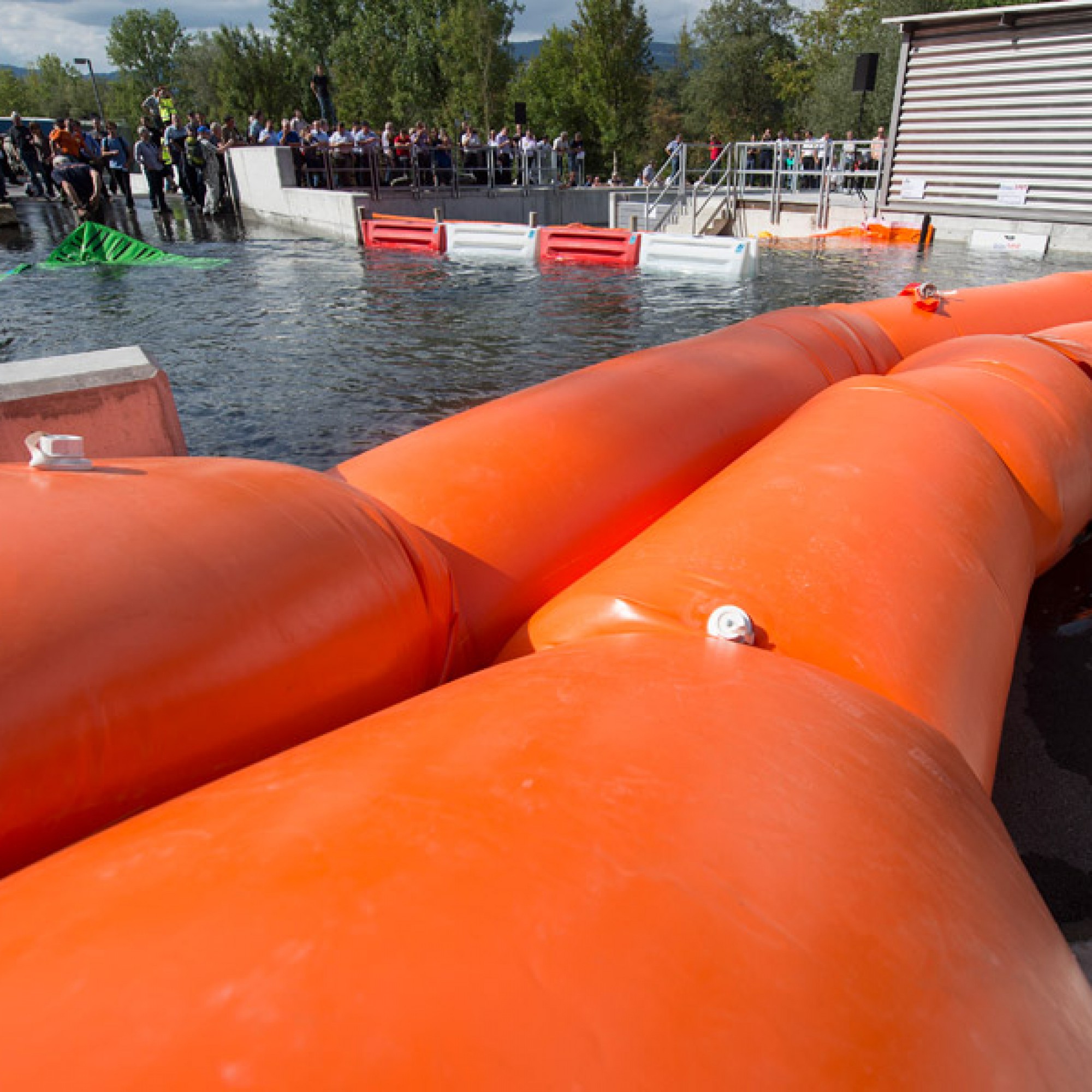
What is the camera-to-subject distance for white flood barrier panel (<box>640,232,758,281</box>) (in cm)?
1153

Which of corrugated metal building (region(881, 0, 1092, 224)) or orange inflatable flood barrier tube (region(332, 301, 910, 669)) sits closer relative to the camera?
orange inflatable flood barrier tube (region(332, 301, 910, 669))

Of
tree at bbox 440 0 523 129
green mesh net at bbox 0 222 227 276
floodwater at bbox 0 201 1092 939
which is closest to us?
floodwater at bbox 0 201 1092 939

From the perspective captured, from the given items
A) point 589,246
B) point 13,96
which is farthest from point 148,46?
point 589,246

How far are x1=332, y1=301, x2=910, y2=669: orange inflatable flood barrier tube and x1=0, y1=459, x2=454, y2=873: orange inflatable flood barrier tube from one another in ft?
1.07

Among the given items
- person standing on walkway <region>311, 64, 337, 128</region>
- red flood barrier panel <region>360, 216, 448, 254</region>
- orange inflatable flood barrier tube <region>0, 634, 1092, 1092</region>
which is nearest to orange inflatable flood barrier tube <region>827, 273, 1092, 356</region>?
orange inflatable flood barrier tube <region>0, 634, 1092, 1092</region>

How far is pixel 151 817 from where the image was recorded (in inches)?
44.9

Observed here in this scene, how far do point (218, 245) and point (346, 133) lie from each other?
24.1ft

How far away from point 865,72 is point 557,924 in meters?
23.2

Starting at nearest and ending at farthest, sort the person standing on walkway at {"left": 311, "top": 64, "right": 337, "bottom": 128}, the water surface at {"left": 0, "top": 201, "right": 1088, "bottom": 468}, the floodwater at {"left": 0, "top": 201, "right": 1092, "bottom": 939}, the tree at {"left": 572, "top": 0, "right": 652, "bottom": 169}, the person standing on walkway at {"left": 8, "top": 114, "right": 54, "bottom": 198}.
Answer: the floodwater at {"left": 0, "top": 201, "right": 1092, "bottom": 939}, the water surface at {"left": 0, "top": 201, "right": 1088, "bottom": 468}, the person standing on walkway at {"left": 8, "top": 114, "right": 54, "bottom": 198}, the person standing on walkway at {"left": 311, "top": 64, "right": 337, "bottom": 128}, the tree at {"left": 572, "top": 0, "right": 652, "bottom": 169}

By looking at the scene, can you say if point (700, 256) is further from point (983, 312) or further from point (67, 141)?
point (67, 141)

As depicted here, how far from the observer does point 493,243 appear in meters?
13.4

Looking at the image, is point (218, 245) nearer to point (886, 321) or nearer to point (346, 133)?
point (346, 133)

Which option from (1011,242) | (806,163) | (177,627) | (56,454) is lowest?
(1011,242)

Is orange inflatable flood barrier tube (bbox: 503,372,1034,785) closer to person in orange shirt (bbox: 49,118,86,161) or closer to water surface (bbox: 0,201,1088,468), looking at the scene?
water surface (bbox: 0,201,1088,468)
